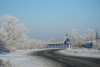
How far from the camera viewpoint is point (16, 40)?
38.5 meters

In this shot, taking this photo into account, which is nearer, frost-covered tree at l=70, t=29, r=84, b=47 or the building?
frost-covered tree at l=70, t=29, r=84, b=47

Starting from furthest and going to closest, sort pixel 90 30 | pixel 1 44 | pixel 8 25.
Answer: pixel 90 30 < pixel 8 25 < pixel 1 44

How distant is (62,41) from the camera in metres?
76.3

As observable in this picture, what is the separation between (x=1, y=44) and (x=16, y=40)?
1107cm

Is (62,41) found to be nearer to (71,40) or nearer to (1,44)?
(71,40)

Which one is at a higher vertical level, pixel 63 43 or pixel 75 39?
pixel 75 39

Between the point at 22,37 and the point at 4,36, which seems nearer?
the point at 4,36

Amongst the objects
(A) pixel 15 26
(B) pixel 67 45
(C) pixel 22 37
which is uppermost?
(A) pixel 15 26

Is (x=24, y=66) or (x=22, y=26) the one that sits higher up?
(x=22, y=26)

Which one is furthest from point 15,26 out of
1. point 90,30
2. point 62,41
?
point 90,30

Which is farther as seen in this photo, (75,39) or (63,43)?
(75,39)

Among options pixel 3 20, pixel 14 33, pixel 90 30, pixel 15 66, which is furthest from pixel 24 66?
pixel 90 30

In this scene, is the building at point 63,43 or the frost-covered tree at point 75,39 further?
the building at point 63,43

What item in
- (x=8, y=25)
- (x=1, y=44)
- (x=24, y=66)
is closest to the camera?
(x=24, y=66)
